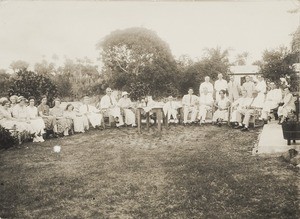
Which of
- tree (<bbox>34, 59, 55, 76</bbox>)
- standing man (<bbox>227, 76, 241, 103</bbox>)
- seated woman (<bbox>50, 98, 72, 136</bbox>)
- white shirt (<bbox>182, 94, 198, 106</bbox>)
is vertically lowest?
seated woman (<bbox>50, 98, 72, 136</bbox>)

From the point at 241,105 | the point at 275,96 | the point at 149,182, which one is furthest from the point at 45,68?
the point at 149,182

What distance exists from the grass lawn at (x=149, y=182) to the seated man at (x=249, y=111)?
1440mm

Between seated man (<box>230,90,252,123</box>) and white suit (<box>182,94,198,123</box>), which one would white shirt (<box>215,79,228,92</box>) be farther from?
seated man (<box>230,90,252,123</box>)

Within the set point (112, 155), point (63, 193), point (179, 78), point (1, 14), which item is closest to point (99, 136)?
point (112, 155)

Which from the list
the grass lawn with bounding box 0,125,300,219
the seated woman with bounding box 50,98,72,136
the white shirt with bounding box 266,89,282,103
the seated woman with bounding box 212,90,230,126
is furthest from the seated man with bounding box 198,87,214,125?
the seated woman with bounding box 50,98,72,136

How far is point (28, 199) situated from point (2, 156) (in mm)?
3003

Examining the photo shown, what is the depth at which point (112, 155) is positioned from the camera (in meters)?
6.82

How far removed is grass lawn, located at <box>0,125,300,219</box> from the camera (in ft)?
13.1

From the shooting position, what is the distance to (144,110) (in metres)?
10.1

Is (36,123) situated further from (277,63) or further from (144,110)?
(277,63)

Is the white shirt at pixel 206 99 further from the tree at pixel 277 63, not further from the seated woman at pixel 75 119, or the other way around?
the tree at pixel 277 63

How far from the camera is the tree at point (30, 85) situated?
1088cm

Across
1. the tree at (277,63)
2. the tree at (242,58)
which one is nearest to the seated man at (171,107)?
the tree at (277,63)

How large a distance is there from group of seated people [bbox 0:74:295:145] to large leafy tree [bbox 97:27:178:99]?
260cm
